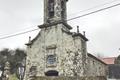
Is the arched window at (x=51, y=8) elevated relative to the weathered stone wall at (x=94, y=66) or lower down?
elevated

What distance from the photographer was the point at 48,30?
1207 inches

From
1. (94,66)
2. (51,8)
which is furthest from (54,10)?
(94,66)

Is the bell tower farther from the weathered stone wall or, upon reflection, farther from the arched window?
the weathered stone wall

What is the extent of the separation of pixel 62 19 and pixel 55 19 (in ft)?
3.04

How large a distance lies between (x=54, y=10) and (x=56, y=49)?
5449mm

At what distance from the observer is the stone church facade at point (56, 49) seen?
2766 cm

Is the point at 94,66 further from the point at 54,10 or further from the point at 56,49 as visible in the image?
the point at 54,10

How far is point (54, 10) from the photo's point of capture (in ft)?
101

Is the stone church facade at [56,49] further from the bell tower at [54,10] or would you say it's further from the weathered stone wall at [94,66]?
the weathered stone wall at [94,66]

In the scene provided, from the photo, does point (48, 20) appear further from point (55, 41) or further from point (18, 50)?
point (18, 50)

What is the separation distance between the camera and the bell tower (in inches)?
1197

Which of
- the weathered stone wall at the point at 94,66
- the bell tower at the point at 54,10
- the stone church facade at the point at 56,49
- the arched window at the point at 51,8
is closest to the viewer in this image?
the stone church facade at the point at 56,49

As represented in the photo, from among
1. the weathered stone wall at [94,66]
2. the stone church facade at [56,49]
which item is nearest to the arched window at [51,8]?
the stone church facade at [56,49]

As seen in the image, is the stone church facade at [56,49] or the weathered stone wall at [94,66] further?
the weathered stone wall at [94,66]
